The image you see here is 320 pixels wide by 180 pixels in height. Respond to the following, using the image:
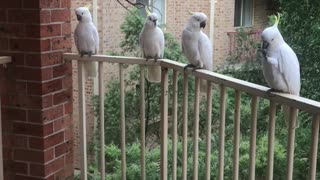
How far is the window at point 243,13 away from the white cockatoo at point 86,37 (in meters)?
6.49

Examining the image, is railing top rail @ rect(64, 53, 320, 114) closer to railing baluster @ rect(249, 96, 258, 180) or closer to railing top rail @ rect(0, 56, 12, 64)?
railing baluster @ rect(249, 96, 258, 180)

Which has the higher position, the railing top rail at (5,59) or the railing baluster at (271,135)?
the railing top rail at (5,59)

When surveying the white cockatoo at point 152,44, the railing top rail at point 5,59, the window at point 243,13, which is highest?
the window at point 243,13

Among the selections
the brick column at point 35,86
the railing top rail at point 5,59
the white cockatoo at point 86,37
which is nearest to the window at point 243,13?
the white cockatoo at point 86,37

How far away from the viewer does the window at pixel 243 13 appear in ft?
28.3

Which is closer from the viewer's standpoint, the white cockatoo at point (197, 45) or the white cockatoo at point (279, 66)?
the white cockatoo at point (279, 66)

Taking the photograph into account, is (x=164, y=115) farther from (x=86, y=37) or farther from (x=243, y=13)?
(x=243, y=13)

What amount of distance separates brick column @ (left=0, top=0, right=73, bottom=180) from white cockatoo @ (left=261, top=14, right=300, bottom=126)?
3.76 ft

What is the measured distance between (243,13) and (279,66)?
749cm

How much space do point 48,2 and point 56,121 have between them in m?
0.59

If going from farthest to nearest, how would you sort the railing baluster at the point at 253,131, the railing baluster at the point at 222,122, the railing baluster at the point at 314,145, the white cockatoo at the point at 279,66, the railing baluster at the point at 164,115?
the railing baluster at the point at 164,115, the railing baluster at the point at 222,122, the railing baluster at the point at 253,131, the white cockatoo at the point at 279,66, the railing baluster at the point at 314,145

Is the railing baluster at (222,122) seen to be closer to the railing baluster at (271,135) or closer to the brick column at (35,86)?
the railing baluster at (271,135)

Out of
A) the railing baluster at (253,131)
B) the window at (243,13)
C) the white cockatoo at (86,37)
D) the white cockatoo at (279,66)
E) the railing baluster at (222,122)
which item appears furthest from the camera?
the window at (243,13)

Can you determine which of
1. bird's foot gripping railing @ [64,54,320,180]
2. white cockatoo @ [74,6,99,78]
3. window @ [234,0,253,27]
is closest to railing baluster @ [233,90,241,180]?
bird's foot gripping railing @ [64,54,320,180]
